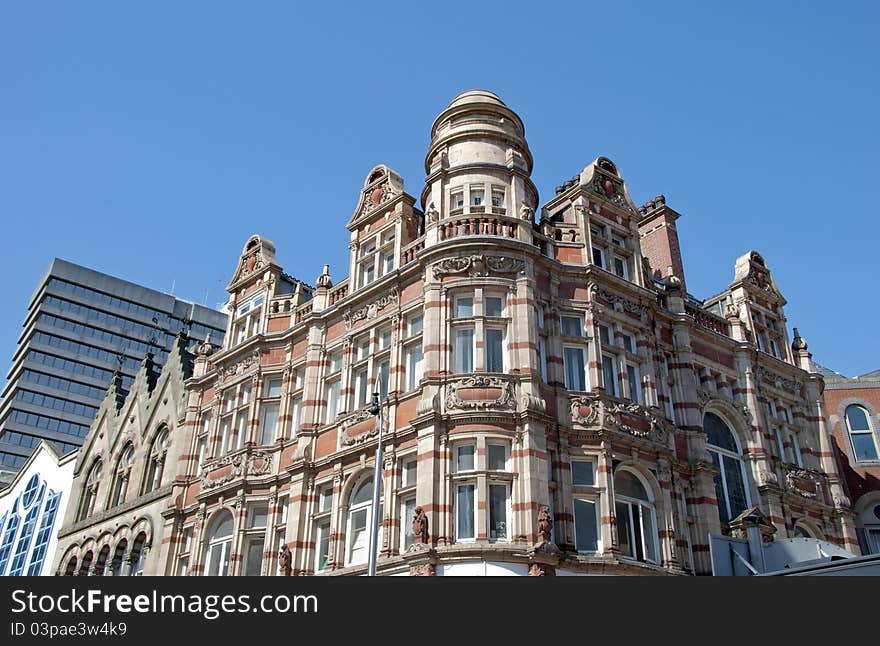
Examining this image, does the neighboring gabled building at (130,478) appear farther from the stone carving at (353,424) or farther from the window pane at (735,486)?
the window pane at (735,486)

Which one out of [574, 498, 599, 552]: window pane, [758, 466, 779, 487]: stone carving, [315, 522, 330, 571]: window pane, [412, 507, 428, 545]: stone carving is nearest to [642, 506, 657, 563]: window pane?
[574, 498, 599, 552]: window pane

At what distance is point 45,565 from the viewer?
1769 inches

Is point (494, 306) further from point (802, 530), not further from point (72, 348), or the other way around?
point (72, 348)

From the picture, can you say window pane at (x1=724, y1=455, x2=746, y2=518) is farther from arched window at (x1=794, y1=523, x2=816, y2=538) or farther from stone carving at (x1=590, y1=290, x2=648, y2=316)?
stone carving at (x1=590, y1=290, x2=648, y2=316)

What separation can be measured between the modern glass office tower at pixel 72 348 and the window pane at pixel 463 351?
229ft

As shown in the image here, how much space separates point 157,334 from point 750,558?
90.3 m

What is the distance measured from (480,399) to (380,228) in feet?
34.0

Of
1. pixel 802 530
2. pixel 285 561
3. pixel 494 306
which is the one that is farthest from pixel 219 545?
pixel 802 530

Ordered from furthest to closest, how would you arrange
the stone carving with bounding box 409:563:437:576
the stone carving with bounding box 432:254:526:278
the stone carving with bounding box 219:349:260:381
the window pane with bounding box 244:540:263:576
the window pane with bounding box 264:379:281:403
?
the stone carving with bounding box 219:349:260:381
the window pane with bounding box 264:379:281:403
the window pane with bounding box 244:540:263:576
the stone carving with bounding box 432:254:526:278
the stone carving with bounding box 409:563:437:576

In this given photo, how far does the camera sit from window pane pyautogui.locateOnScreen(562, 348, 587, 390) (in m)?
27.9

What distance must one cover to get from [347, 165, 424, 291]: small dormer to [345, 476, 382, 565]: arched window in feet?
25.8

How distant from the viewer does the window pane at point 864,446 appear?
1555 inches
